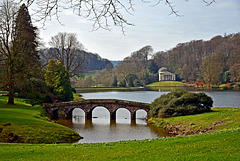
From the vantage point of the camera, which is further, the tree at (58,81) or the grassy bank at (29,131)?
the tree at (58,81)

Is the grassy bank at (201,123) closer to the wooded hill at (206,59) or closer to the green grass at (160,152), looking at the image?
the green grass at (160,152)

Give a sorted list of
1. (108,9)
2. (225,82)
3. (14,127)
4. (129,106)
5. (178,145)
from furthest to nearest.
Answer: (225,82), (129,106), (14,127), (178,145), (108,9)

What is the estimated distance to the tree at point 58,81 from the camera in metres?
46.8

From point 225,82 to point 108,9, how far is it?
10076 centimetres

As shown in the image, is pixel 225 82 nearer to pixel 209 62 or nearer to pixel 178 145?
pixel 209 62

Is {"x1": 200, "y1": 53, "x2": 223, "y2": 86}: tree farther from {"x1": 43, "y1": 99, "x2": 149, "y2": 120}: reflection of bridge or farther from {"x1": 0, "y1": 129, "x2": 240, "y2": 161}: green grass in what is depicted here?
{"x1": 0, "y1": 129, "x2": 240, "y2": 161}: green grass

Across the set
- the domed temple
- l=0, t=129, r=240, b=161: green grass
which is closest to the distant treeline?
the domed temple

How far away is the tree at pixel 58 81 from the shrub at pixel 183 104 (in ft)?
59.2

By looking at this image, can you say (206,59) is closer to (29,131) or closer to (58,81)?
(58,81)

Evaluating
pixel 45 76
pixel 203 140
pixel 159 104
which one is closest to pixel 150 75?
pixel 45 76

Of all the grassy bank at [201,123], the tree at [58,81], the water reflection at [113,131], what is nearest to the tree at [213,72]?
the tree at [58,81]

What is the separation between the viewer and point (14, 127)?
2383 cm

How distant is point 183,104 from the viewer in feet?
111

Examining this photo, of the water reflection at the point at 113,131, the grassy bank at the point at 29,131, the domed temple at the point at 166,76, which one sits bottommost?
the water reflection at the point at 113,131
